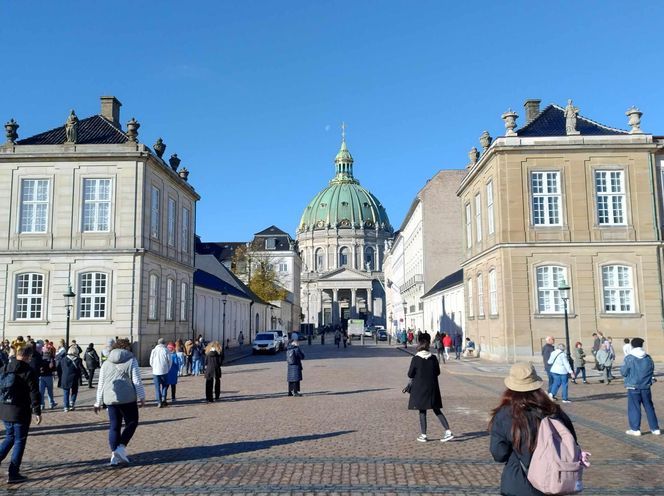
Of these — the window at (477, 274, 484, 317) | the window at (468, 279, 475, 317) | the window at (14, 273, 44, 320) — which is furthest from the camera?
the window at (468, 279, 475, 317)

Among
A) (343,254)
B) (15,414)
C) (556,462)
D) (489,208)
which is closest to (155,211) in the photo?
(489,208)

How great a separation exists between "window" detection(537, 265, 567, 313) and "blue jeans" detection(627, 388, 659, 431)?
17707mm

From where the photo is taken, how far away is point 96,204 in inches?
1168

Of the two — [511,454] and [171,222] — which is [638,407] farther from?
[171,222]

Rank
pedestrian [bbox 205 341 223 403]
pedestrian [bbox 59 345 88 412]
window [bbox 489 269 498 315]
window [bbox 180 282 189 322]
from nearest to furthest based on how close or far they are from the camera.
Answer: pedestrian [bbox 59 345 88 412]
pedestrian [bbox 205 341 223 403]
window [bbox 489 269 498 315]
window [bbox 180 282 189 322]

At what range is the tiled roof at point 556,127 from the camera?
3016 cm

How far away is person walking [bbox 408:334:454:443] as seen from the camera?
401 inches

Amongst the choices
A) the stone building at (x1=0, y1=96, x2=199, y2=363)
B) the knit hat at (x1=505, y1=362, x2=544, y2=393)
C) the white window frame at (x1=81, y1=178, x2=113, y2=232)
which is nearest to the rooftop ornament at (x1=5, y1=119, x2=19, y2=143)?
the stone building at (x1=0, y1=96, x2=199, y2=363)

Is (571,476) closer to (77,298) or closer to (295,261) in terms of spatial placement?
(77,298)

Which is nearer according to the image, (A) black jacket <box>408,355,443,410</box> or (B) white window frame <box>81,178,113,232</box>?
(A) black jacket <box>408,355,443,410</box>

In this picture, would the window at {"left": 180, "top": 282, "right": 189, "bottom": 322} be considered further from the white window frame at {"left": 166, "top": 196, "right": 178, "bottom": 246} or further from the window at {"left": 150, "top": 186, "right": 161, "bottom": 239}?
the window at {"left": 150, "top": 186, "right": 161, "bottom": 239}

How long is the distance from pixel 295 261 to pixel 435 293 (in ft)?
176

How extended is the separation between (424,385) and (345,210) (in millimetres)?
136091

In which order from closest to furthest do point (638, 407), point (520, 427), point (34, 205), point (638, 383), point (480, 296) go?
point (520, 427), point (638, 383), point (638, 407), point (34, 205), point (480, 296)
